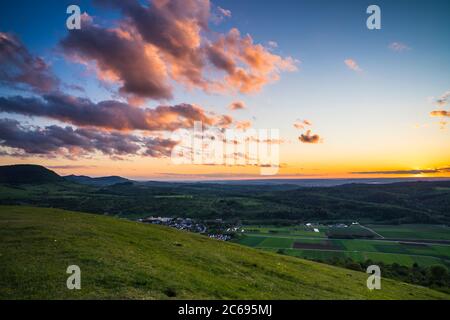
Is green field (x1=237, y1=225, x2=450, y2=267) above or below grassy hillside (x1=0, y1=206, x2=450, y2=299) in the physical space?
below

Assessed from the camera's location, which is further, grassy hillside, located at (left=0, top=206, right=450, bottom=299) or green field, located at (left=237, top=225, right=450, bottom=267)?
green field, located at (left=237, top=225, right=450, bottom=267)

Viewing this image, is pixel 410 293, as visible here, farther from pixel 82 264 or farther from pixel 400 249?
pixel 400 249

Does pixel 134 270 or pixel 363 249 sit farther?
pixel 363 249

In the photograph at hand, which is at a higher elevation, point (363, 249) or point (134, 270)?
point (134, 270)

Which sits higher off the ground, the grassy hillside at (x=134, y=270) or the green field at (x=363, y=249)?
the grassy hillside at (x=134, y=270)

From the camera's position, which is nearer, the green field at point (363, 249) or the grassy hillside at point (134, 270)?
the grassy hillside at point (134, 270)
